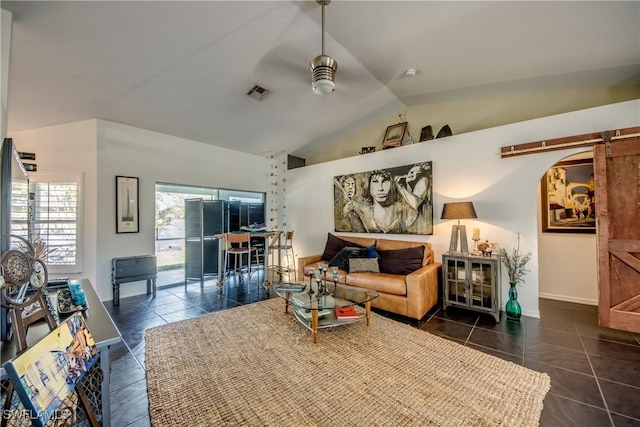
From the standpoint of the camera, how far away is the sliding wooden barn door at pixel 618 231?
8.89 ft

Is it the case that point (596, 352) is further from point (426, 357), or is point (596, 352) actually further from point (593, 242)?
point (593, 242)

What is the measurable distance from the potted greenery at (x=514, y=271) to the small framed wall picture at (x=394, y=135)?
7.63 feet

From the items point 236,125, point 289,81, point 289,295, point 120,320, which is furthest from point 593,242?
point 120,320

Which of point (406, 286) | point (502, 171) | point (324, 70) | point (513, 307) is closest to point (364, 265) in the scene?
point (406, 286)

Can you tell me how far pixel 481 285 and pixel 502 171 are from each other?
5.11 ft

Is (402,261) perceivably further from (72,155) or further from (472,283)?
(72,155)

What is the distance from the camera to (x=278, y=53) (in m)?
3.10

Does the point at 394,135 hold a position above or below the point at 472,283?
above

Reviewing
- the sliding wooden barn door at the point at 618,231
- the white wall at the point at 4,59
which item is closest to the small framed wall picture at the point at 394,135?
the sliding wooden barn door at the point at 618,231

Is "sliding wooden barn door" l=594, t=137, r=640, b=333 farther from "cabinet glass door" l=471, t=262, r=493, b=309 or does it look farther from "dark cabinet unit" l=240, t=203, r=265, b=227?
"dark cabinet unit" l=240, t=203, r=265, b=227

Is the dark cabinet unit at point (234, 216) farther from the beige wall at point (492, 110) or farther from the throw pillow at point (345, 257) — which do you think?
the beige wall at point (492, 110)

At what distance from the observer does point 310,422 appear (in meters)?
1.60

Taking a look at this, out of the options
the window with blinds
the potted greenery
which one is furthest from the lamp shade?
the window with blinds

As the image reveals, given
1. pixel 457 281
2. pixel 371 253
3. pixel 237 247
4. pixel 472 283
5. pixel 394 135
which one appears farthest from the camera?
pixel 237 247
